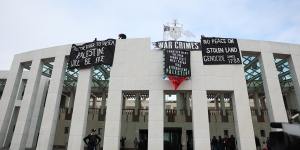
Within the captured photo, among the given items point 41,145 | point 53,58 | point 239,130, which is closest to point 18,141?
point 41,145

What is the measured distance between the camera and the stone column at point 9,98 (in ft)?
60.0

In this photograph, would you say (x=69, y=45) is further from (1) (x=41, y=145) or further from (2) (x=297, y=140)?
(2) (x=297, y=140)

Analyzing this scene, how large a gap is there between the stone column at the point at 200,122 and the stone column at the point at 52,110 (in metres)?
10.2

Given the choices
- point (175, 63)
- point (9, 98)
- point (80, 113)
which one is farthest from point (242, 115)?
point (9, 98)

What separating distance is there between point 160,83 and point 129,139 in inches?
552

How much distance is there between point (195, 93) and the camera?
15.4 m

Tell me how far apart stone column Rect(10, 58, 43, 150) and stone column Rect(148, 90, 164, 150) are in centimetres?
979

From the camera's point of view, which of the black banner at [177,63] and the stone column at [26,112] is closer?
the black banner at [177,63]

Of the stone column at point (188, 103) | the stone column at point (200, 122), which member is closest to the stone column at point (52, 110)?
the stone column at point (200, 122)

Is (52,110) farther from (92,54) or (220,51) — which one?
(220,51)

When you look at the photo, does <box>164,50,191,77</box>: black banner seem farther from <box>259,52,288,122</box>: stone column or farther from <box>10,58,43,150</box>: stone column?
<box>10,58,43,150</box>: stone column

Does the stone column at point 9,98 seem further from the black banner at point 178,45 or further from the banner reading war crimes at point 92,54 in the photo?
→ the black banner at point 178,45

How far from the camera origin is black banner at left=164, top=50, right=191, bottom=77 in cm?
1548

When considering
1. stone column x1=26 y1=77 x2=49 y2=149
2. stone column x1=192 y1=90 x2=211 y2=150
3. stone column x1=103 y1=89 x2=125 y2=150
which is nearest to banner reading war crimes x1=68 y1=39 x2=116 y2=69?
stone column x1=103 y1=89 x2=125 y2=150
